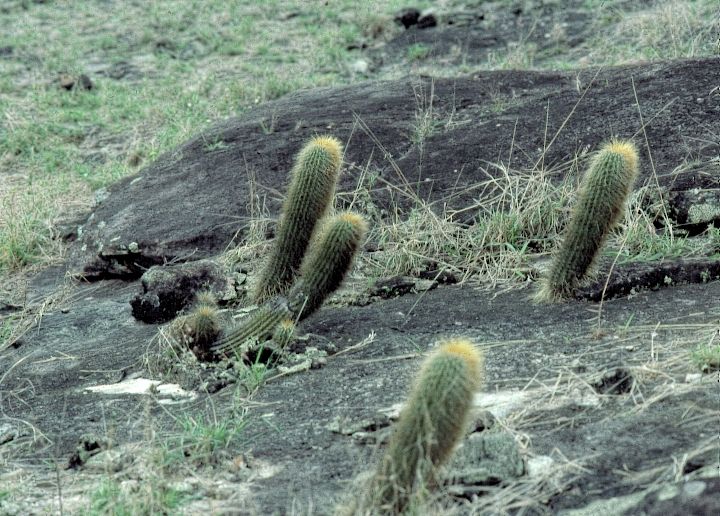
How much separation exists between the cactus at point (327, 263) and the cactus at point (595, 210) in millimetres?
927

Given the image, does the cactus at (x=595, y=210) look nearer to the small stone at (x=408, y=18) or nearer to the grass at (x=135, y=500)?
the grass at (x=135, y=500)

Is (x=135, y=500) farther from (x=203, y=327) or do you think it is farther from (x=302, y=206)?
(x=302, y=206)

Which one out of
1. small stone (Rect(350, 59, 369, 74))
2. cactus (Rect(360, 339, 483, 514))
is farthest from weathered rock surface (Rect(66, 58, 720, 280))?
cactus (Rect(360, 339, 483, 514))

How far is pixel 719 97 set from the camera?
6203 millimetres

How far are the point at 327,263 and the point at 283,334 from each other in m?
0.36

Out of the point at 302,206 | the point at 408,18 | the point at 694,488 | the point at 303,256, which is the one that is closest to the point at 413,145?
the point at 303,256

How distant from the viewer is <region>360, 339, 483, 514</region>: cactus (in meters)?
2.73

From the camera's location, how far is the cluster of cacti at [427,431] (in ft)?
8.95

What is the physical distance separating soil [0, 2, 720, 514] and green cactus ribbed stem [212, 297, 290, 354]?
18cm

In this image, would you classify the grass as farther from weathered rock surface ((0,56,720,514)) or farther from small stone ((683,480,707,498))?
small stone ((683,480,707,498))

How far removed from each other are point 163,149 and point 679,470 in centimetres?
640

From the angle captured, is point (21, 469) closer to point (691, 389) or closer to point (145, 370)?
point (145, 370)

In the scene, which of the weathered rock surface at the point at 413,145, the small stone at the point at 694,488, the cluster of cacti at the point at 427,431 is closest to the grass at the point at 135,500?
the cluster of cacti at the point at 427,431

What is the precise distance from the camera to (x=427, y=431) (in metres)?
2.72
